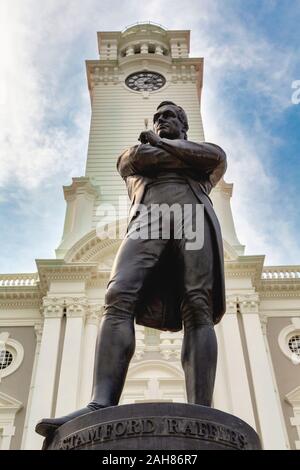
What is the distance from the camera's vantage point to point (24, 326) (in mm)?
21922

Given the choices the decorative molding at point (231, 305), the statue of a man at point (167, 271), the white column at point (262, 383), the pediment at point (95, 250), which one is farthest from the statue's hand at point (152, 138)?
the pediment at point (95, 250)

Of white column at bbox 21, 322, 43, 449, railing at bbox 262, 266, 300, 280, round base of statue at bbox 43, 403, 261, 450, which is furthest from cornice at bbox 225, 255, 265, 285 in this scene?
round base of statue at bbox 43, 403, 261, 450

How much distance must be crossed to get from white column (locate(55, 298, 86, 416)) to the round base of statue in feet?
48.2

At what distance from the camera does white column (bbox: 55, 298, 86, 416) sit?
58.1 feet

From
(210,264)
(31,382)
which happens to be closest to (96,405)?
(210,264)

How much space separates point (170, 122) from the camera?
5.28m

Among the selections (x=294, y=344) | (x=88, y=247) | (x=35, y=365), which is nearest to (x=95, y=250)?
(x=88, y=247)

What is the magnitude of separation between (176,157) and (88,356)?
50.7 feet

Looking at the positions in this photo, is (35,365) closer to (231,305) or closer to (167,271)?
(231,305)

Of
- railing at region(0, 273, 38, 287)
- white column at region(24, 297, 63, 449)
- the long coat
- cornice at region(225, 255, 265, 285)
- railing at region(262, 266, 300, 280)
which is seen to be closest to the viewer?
the long coat

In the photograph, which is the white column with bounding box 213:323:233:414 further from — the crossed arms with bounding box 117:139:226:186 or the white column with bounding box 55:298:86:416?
the crossed arms with bounding box 117:139:226:186

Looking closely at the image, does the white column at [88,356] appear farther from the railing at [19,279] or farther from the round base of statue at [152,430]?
the round base of statue at [152,430]

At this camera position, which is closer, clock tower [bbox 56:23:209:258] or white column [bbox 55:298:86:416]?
white column [bbox 55:298:86:416]
